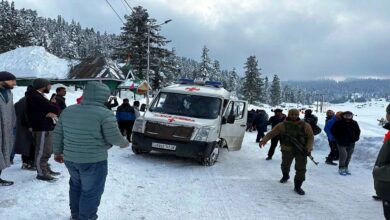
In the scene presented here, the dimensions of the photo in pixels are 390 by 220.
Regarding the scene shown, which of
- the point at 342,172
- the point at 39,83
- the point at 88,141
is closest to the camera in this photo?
the point at 88,141

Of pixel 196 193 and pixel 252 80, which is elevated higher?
pixel 252 80

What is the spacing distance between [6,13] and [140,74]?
37.9 meters

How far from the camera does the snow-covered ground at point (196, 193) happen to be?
632cm

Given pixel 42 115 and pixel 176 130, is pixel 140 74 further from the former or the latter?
pixel 42 115

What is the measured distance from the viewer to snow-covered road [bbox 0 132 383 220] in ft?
20.7

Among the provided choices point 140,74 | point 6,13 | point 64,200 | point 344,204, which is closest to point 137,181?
point 64,200

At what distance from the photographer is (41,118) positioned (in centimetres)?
730

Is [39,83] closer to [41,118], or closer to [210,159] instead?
[41,118]

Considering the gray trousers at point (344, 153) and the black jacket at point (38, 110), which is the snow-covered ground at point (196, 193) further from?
the black jacket at point (38, 110)

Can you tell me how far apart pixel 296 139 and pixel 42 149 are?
16.8 feet

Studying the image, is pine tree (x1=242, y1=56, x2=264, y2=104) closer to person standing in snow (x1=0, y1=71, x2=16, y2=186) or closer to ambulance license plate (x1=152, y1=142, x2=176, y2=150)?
ambulance license plate (x1=152, y1=142, x2=176, y2=150)

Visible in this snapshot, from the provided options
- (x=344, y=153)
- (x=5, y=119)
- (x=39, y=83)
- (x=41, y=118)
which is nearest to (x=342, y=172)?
(x=344, y=153)

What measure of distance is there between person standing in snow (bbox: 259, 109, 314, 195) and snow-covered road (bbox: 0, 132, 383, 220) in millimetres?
429

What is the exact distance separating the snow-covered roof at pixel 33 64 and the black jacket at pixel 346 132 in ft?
148
